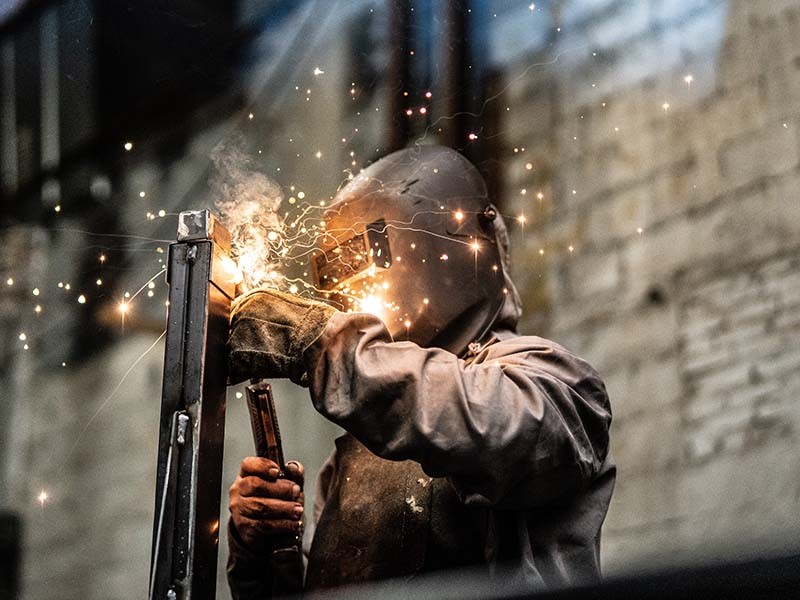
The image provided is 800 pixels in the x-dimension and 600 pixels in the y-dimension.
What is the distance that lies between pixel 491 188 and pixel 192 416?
201 centimetres

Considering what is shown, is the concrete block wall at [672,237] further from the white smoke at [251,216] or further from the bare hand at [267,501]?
the bare hand at [267,501]

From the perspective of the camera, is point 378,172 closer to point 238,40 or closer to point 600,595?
point 238,40

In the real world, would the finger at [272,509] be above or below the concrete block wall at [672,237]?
below

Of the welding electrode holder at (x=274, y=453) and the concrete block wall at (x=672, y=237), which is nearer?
the welding electrode holder at (x=274, y=453)

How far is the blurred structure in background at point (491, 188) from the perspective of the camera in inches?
130

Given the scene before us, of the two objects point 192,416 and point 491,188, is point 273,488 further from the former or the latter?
point 491,188

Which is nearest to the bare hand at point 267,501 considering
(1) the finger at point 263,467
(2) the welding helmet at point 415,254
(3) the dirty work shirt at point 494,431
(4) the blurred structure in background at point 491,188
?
(1) the finger at point 263,467

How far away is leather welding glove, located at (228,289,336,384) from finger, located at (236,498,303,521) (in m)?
0.43

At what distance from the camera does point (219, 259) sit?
7.19 ft

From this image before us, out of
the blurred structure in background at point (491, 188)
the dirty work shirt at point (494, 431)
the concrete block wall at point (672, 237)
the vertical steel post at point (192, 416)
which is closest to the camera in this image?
the vertical steel post at point (192, 416)

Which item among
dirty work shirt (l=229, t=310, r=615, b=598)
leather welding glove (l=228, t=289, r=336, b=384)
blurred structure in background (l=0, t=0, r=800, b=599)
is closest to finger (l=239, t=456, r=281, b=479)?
dirty work shirt (l=229, t=310, r=615, b=598)

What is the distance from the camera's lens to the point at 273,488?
99.4 inches

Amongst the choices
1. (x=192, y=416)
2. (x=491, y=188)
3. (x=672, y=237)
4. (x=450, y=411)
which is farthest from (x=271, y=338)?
(x=672, y=237)

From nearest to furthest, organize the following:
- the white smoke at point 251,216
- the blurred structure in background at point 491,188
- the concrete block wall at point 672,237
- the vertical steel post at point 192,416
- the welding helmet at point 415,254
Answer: the vertical steel post at point 192,416 < the white smoke at point 251,216 < the welding helmet at point 415,254 < the blurred structure in background at point 491,188 < the concrete block wall at point 672,237
